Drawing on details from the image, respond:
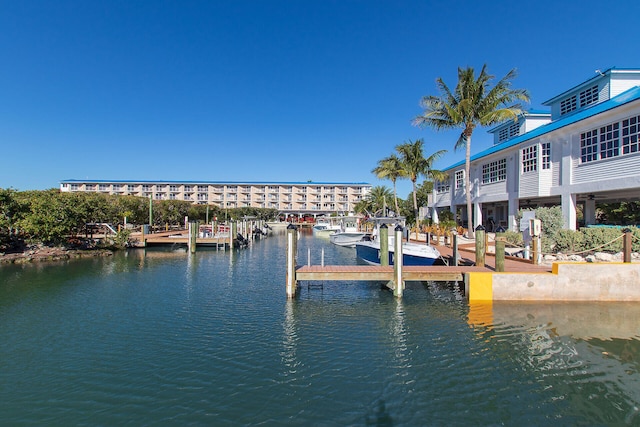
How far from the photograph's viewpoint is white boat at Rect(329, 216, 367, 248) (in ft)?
135

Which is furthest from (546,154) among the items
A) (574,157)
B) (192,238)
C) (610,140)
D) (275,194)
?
(275,194)

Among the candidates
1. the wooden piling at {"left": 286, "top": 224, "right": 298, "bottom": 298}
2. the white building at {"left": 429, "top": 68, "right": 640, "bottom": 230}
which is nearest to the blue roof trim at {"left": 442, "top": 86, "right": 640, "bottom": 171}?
the white building at {"left": 429, "top": 68, "right": 640, "bottom": 230}

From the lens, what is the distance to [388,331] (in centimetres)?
1078

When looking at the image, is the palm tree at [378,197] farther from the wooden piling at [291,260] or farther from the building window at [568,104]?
the wooden piling at [291,260]

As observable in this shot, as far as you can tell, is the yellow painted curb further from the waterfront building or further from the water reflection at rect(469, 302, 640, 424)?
the waterfront building

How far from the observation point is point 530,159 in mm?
25047

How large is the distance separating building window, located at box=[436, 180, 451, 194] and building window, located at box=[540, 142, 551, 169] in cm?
1487

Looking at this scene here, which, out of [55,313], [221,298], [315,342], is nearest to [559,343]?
[315,342]

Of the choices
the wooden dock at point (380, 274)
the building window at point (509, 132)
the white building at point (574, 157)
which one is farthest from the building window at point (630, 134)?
the building window at point (509, 132)

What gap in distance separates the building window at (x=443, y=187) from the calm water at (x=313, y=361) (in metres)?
25.8

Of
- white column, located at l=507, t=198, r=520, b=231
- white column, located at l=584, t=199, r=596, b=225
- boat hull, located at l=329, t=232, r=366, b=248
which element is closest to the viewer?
white column, located at l=584, t=199, r=596, b=225

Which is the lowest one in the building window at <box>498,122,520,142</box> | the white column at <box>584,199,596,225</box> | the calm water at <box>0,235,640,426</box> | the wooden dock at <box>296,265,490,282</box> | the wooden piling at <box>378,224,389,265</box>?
the calm water at <box>0,235,640,426</box>

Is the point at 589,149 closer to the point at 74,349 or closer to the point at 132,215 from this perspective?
the point at 74,349

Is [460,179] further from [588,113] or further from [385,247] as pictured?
[385,247]
